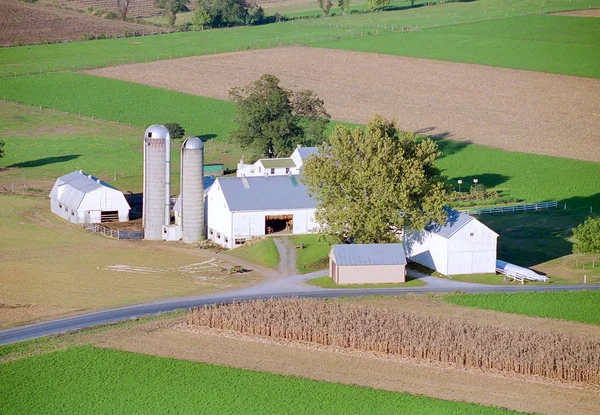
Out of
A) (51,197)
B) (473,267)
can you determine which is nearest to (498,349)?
(473,267)

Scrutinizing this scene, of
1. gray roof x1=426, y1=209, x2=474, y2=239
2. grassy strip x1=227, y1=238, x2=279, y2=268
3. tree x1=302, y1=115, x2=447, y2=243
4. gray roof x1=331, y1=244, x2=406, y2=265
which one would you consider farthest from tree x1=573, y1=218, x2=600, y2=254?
grassy strip x1=227, y1=238, x2=279, y2=268

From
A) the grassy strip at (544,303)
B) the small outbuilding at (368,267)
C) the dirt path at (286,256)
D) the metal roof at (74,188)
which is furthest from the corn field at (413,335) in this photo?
the metal roof at (74,188)

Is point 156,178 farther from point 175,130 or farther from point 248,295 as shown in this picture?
point 175,130

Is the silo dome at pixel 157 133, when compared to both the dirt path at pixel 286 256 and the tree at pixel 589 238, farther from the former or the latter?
the tree at pixel 589 238

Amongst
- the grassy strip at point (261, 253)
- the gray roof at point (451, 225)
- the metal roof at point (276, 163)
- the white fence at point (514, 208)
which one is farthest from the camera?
the metal roof at point (276, 163)

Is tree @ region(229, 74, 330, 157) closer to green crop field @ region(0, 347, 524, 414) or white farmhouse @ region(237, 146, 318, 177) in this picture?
white farmhouse @ region(237, 146, 318, 177)

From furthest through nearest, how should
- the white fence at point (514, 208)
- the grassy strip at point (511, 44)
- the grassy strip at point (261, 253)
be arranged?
the grassy strip at point (511, 44)
the white fence at point (514, 208)
the grassy strip at point (261, 253)

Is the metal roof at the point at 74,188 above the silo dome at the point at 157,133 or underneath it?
underneath
